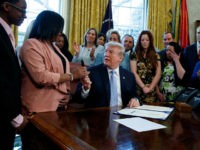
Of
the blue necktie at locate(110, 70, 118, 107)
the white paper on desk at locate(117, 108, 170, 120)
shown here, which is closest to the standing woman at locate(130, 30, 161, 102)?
the blue necktie at locate(110, 70, 118, 107)

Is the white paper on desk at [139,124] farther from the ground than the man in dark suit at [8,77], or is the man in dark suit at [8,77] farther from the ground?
the man in dark suit at [8,77]

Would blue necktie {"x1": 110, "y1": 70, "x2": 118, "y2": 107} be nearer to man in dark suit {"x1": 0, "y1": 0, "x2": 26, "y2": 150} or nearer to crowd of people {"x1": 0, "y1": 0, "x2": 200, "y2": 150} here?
crowd of people {"x1": 0, "y1": 0, "x2": 200, "y2": 150}

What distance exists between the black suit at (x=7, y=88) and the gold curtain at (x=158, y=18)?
Answer: 467 cm

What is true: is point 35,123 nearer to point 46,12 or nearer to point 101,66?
point 46,12

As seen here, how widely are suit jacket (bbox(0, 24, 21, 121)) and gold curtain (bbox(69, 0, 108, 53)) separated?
3.63 m

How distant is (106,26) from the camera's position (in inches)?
206

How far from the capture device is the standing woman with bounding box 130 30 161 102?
3.35m

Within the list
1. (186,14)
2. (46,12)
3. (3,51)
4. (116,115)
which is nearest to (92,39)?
(46,12)

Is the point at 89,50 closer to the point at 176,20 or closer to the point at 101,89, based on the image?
the point at 101,89

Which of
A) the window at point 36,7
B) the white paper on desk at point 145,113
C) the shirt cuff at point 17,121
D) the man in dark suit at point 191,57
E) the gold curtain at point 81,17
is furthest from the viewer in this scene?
the gold curtain at point 81,17

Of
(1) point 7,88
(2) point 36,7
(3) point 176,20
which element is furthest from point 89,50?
(3) point 176,20

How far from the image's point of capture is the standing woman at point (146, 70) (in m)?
3.35

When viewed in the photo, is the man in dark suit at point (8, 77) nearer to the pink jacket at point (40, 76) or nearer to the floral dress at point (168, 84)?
the pink jacket at point (40, 76)

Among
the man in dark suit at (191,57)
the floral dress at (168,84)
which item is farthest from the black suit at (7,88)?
the man in dark suit at (191,57)
